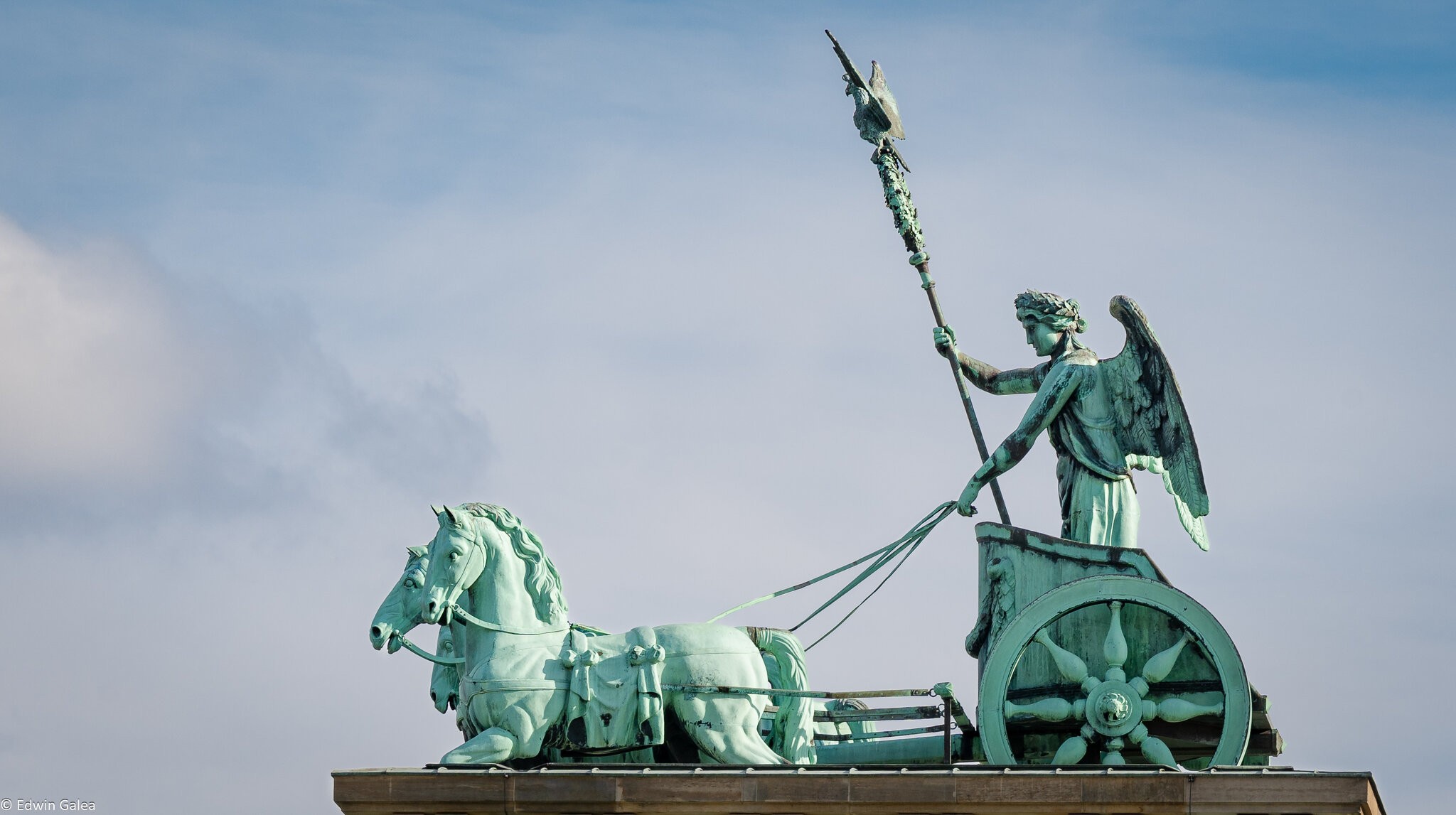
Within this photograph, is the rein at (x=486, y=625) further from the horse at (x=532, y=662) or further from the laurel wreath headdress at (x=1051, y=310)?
the laurel wreath headdress at (x=1051, y=310)

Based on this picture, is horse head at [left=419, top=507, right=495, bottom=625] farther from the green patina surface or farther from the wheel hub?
the wheel hub

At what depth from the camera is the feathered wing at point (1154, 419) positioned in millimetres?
26094

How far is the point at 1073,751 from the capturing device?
81.8 ft

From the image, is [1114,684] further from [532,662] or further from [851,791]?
[532,662]

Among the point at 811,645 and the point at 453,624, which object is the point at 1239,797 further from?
the point at 453,624

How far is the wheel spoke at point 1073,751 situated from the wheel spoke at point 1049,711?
0.20 meters

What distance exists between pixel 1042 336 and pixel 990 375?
807 millimetres

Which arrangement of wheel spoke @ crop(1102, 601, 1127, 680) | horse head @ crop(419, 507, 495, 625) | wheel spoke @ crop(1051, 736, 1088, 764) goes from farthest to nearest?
horse head @ crop(419, 507, 495, 625)
wheel spoke @ crop(1102, 601, 1127, 680)
wheel spoke @ crop(1051, 736, 1088, 764)

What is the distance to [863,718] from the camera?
25.6 meters

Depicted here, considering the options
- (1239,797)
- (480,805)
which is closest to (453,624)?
(480,805)

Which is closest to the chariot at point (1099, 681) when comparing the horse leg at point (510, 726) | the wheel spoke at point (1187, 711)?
the wheel spoke at point (1187, 711)

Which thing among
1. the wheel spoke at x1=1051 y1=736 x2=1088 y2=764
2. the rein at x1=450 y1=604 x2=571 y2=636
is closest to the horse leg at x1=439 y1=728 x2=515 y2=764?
the rein at x1=450 y1=604 x2=571 y2=636

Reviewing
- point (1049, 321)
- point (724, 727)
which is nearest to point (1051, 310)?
point (1049, 321)

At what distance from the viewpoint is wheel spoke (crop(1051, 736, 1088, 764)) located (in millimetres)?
24891
